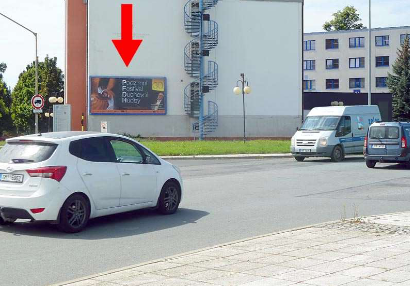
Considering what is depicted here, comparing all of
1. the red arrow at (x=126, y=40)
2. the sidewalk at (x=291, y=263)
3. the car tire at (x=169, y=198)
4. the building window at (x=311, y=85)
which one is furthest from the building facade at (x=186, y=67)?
the sidewalk at (x=291, y=263)

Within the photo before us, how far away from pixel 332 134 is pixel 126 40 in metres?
32.8

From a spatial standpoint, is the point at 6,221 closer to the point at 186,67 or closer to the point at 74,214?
the point at 74,214

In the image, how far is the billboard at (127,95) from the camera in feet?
168

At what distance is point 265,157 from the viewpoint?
31.2m

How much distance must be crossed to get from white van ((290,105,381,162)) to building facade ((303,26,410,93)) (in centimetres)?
5997

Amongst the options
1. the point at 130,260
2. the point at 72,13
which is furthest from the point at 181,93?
the point at 130,260

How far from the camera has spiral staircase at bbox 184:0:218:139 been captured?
52.6 metres

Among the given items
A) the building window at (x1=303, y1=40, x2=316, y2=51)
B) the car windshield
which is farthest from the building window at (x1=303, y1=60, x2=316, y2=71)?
the car windshield

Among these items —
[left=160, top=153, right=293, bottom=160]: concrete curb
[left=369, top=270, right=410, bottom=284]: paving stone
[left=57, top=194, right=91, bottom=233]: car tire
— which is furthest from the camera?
[left=160, top=153, right=293, bottom=160]: concrete curb

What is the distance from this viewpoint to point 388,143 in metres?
22.8

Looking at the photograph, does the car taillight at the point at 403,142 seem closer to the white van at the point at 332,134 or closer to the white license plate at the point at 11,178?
the white van at the point at 332,134

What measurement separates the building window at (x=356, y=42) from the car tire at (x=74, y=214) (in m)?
81.9

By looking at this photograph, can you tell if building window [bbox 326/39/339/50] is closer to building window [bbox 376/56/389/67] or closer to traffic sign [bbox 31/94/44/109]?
building window [bbox 376/56/389/67]

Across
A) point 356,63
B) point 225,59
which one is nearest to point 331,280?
point 225,59
